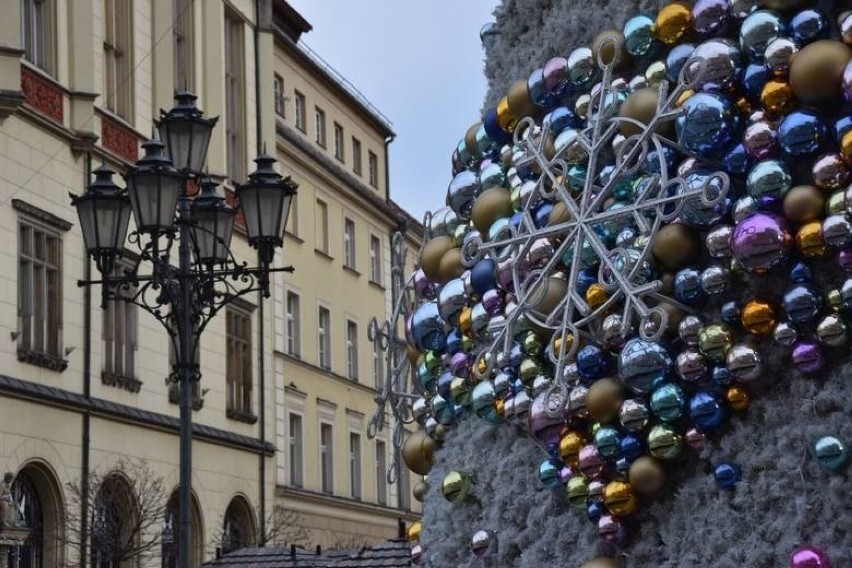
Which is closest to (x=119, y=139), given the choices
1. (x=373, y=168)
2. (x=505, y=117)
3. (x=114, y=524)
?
(x=114, y=524)

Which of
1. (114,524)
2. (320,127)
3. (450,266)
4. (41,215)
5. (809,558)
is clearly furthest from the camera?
(320,127)

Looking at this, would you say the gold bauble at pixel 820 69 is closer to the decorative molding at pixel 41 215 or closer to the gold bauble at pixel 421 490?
the gold bauble at pixel 421 490

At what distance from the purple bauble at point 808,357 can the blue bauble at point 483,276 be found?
46.4 inches

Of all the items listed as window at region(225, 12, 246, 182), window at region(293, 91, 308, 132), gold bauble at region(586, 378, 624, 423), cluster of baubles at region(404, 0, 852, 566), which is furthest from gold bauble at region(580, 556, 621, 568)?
window at region(293, 91, 308, 132)

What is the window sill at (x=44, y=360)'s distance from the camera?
22062 millimetres

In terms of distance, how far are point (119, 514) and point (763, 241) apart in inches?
802

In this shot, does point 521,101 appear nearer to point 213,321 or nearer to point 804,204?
point 804,204

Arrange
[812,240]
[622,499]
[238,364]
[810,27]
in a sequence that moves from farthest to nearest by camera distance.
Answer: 1. [238,364]
2. [622,499]
3. [810,27]
4. [812,240]

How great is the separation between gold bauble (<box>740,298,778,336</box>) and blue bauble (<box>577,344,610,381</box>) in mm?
462

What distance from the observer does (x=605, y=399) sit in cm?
411

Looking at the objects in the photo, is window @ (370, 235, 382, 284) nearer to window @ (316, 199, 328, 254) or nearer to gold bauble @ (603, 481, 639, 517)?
window @ (316, 199, 328, 254)

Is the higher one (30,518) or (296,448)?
(296,448)

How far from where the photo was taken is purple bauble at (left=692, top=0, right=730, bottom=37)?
4.09 m

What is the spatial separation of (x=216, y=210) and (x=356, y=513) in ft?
83.4
